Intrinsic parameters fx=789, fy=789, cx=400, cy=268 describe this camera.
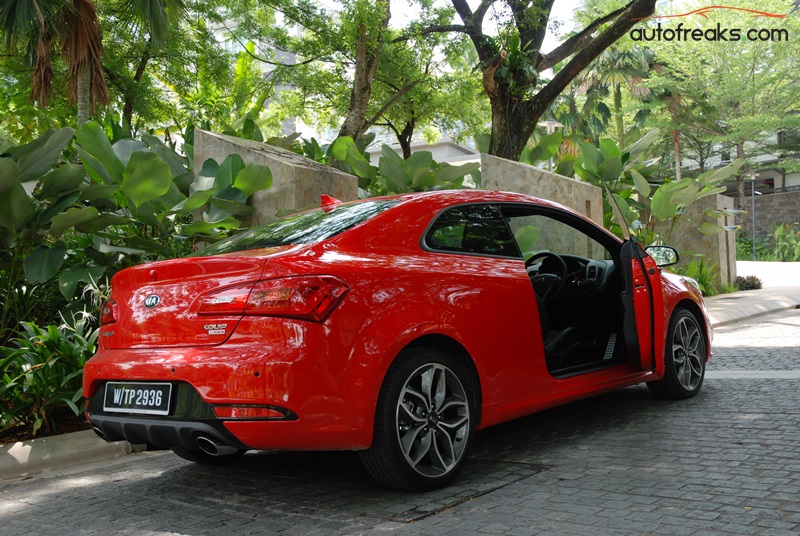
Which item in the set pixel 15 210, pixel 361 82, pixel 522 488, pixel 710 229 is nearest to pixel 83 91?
pixel 361 82

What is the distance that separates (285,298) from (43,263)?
12.1 feet

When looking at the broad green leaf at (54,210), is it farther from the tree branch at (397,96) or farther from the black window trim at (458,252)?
the tree branch at (397,96)

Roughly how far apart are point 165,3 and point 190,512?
11.7 metres

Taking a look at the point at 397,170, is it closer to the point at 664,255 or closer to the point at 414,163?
the point at 414,163

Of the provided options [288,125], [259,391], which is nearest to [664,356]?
[259,391]

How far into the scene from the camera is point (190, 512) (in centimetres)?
390

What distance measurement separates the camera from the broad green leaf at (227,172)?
7.89m

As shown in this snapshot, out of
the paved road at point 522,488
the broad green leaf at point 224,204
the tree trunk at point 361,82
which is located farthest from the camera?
the tree trunk at point 361,82

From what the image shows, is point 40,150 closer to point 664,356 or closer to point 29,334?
point 29,334

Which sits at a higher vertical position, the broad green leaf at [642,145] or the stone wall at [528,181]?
the broad green leaf at [642,145]

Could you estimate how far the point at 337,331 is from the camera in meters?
3.57

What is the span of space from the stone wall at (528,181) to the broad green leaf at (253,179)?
4.10 metres

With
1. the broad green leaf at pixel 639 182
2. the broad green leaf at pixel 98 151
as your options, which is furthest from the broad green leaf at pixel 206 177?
the broad green leaf at pixel 639 182

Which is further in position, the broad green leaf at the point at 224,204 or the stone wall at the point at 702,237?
the stone wall at the point at 702,237
